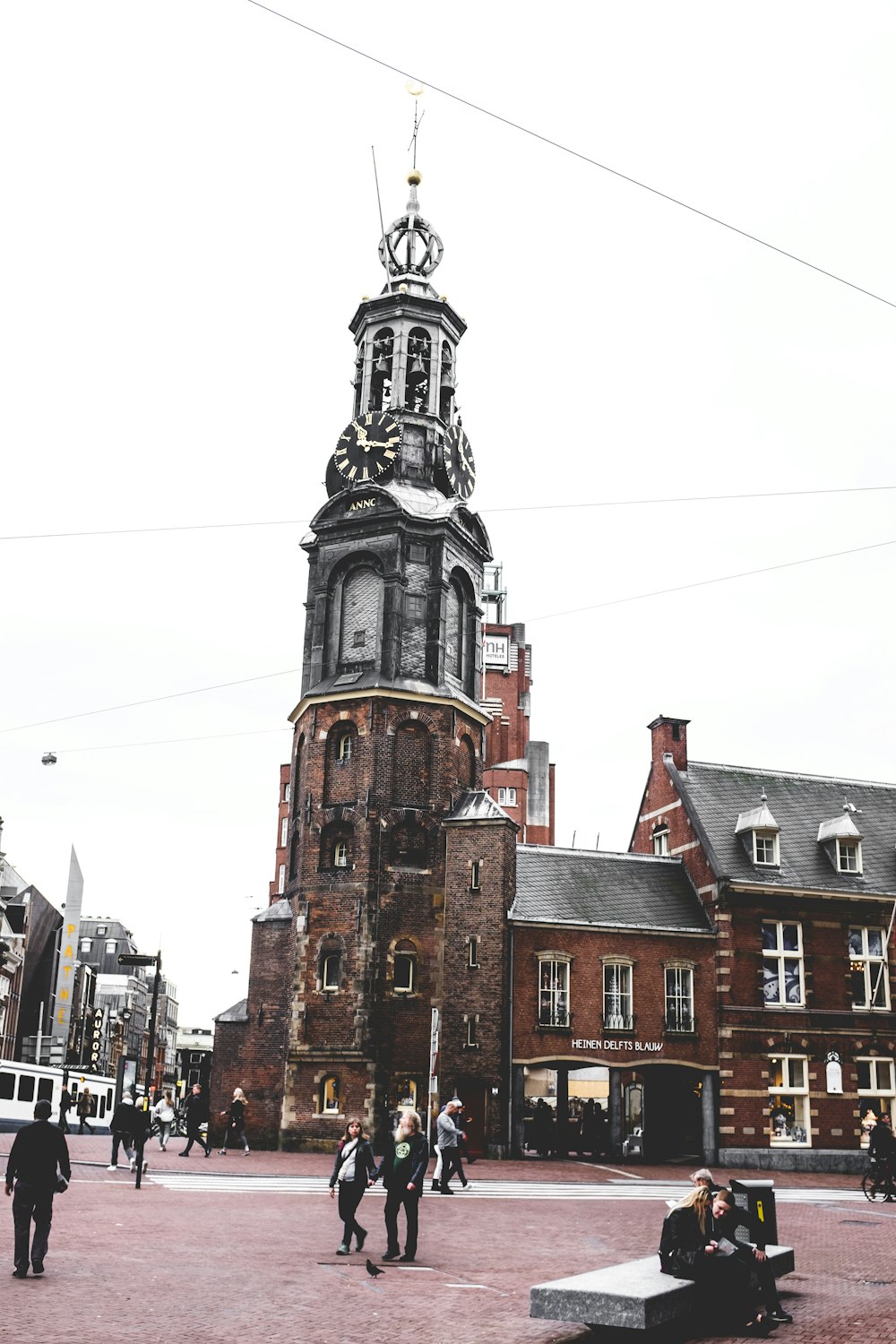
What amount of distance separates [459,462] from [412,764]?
42.9 ft

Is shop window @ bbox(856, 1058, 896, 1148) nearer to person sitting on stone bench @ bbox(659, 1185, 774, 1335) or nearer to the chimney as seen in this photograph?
the chimney

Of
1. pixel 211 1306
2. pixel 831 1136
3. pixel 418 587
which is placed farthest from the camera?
pixel 418 587

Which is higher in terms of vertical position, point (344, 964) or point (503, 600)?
point (503, 600)

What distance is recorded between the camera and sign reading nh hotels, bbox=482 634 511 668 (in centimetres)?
8412

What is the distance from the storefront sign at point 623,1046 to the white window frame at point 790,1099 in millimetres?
3806

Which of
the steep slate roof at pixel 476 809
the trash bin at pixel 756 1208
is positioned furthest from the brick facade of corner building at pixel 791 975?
the trash bin at pixel 756 1208

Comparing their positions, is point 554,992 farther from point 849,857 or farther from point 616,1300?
point 616,1300

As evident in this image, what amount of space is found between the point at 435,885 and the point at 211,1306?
33214mm

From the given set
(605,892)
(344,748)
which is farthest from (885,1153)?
(344,748)

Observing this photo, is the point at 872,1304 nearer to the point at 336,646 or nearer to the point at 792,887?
the point at 792,887

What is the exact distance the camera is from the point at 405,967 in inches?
1715

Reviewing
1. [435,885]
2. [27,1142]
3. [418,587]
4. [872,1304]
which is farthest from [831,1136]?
[27,1142]

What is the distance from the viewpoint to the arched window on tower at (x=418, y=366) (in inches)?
2053

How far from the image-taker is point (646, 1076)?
44.0 metres
